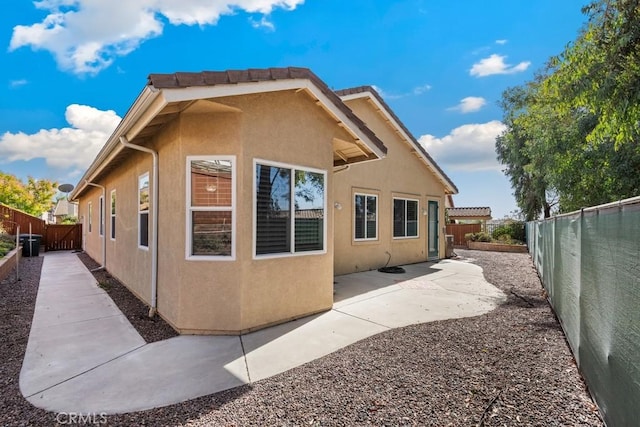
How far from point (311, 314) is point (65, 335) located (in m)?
4.09

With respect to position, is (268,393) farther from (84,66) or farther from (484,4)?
(84,66)

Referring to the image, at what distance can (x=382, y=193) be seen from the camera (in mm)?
12289

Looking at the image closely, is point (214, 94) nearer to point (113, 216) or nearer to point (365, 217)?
point (365, 217)

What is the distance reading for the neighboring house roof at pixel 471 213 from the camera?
32.2 meters

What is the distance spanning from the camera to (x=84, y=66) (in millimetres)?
12773

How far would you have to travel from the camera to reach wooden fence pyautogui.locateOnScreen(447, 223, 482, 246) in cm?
2405

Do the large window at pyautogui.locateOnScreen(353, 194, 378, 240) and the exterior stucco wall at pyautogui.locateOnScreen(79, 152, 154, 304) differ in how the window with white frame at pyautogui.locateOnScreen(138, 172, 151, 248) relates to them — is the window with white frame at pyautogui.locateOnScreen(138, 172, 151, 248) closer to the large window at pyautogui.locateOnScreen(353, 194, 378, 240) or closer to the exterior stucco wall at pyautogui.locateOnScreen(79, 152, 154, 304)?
the exterior stucco wall at pyautogui.locateOnScreen(79, 152, 154, 304)

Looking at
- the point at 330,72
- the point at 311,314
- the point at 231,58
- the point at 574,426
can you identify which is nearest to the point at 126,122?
the point at 311,314

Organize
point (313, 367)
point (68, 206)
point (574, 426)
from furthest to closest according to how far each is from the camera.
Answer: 1. point (68, 206)
2. point (313, 367)
3. point (574, 426)

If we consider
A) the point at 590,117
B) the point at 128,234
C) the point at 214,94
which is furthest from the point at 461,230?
the point at 214,94

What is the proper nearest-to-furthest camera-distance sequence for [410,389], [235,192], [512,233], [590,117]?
1. [410,389]
2. [235,192]
3. [590,117]
4. [512,233]

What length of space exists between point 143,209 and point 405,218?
9770 mm

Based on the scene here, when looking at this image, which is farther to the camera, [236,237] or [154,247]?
[154,247]
